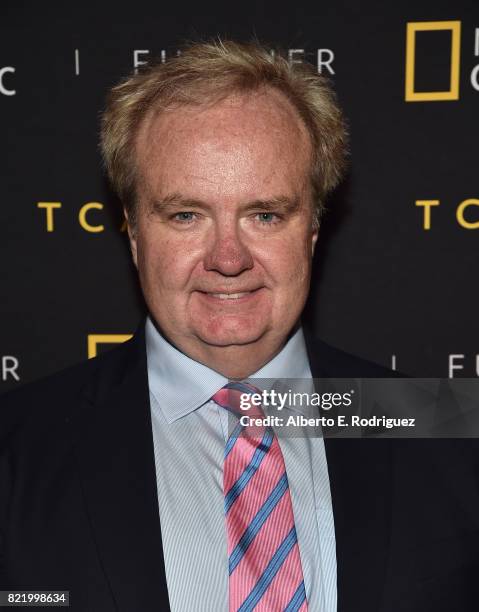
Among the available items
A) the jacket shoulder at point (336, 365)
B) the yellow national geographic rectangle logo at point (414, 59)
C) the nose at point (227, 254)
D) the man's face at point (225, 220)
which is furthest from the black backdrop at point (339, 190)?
the nose at point (227, 254)

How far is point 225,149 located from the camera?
4.19 feet

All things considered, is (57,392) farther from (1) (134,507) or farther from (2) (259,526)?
(2) (259,526)

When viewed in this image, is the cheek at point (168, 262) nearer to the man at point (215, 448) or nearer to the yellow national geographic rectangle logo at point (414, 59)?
the man at point (215, 448)

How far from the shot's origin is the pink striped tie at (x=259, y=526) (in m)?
1.19

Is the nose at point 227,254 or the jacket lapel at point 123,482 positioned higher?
the nose at point 227,254

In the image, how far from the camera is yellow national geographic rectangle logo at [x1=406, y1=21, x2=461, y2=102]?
179cm

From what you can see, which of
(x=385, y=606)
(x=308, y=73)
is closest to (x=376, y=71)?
(x=308, y=73)

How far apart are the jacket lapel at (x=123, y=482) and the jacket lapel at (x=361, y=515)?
0.36m

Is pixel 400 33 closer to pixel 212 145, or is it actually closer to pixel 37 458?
pixel 212 145

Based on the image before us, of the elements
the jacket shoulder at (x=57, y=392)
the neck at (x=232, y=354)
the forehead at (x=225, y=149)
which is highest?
the forehead at (x=225, y=149)

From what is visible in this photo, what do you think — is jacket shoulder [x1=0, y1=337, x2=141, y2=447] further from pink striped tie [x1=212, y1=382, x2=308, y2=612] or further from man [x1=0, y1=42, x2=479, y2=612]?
pink striped tie [x1=212, y1=382, x2=308, y2=612]

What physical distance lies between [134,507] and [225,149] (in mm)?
736

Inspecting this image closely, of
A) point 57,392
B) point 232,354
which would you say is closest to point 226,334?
point 232,354

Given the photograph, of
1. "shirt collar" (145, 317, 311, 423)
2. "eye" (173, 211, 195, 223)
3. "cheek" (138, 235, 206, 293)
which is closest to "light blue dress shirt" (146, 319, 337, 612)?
"shirt collar" (145, 317, 311, 423)
